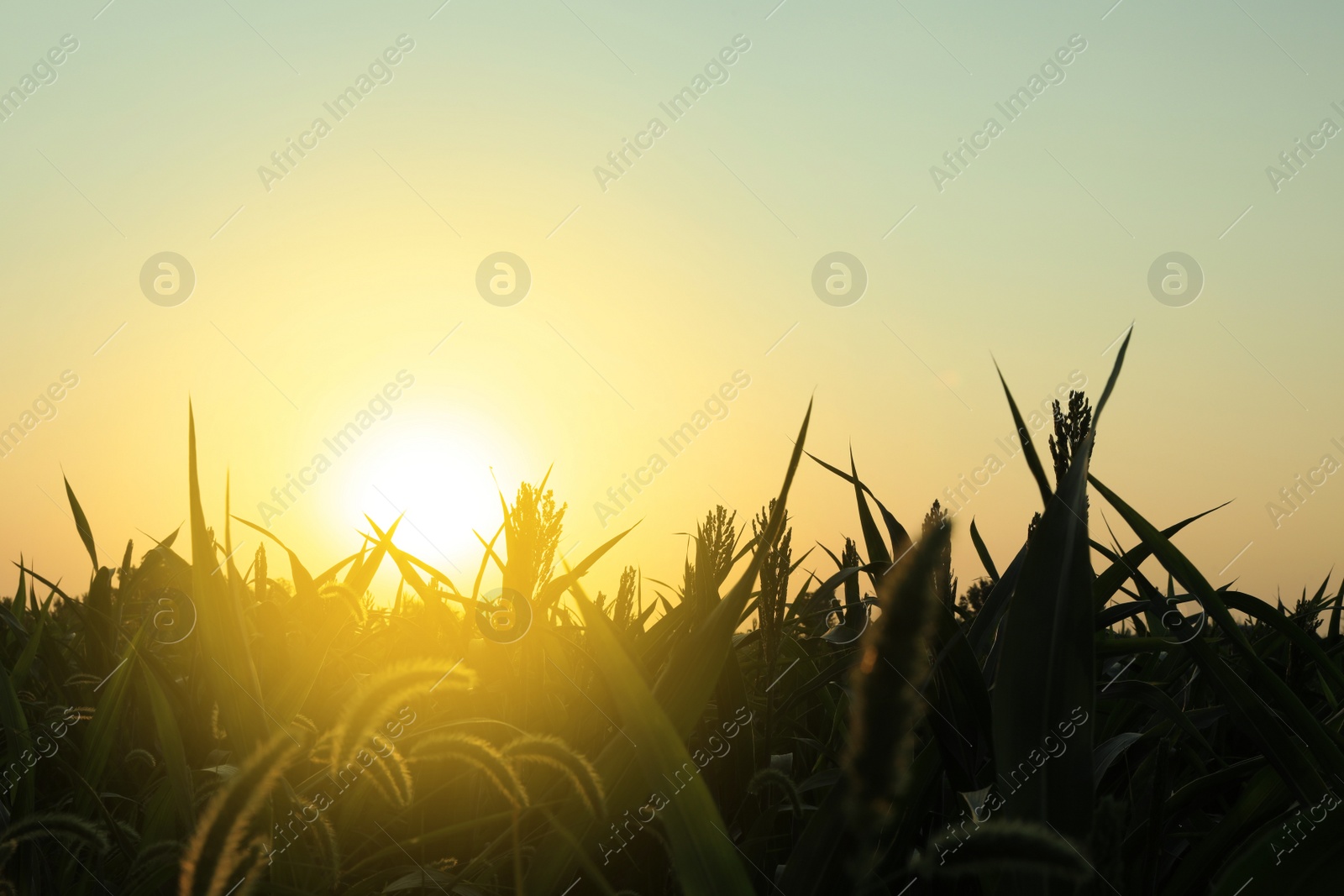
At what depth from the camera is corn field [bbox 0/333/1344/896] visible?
105cm

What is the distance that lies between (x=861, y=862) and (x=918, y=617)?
23 cm

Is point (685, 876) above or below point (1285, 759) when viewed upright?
above

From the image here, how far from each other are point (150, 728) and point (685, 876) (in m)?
2.19

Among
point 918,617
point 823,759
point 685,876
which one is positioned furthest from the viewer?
point 823,759

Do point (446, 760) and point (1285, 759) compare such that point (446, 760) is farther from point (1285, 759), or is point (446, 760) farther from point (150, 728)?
point (1285, 759)

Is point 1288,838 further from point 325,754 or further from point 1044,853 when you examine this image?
point 325,754

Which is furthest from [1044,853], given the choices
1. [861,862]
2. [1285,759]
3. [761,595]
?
[761,595]

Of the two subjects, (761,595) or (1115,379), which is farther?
(761,595)

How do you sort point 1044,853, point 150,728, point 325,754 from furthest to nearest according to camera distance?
point 150,728, point 325,754, point 1044,853

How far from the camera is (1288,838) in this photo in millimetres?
1087

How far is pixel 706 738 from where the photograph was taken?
2.31 m

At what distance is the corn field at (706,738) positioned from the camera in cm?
105

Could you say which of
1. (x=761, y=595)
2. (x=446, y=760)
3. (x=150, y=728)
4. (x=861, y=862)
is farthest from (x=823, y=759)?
(x=150, y=728)

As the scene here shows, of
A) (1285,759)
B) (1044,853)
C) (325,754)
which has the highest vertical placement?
(325,754)
